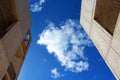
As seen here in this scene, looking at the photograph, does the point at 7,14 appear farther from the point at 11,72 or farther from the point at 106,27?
the point at 106,27

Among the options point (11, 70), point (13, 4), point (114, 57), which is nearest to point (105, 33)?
point (114, 57)

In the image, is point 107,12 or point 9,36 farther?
point 107,12

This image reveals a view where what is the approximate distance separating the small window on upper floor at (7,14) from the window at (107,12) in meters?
4.97

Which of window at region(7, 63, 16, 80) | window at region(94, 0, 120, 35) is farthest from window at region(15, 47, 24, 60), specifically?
window at region(94, 0, 120, 35)

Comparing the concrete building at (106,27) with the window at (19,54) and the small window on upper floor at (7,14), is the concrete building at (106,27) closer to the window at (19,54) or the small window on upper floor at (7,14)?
the small window on upper floor at (7,14)

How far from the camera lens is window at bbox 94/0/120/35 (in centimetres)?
1122

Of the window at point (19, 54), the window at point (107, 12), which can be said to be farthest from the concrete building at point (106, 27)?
the window at point (19, 54)

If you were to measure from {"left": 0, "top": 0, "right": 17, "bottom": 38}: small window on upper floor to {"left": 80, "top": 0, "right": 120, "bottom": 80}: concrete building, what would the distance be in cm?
480

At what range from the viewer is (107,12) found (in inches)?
494

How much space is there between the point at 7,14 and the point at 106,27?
5.91 m

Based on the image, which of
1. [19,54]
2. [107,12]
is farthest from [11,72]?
[107,12]

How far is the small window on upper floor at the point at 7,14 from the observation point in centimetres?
1162

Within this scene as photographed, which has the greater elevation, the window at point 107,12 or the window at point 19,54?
the window at point 107,12

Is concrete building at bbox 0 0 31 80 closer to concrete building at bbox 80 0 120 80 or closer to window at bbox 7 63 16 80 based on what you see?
window at bbox 7 63 16 80
